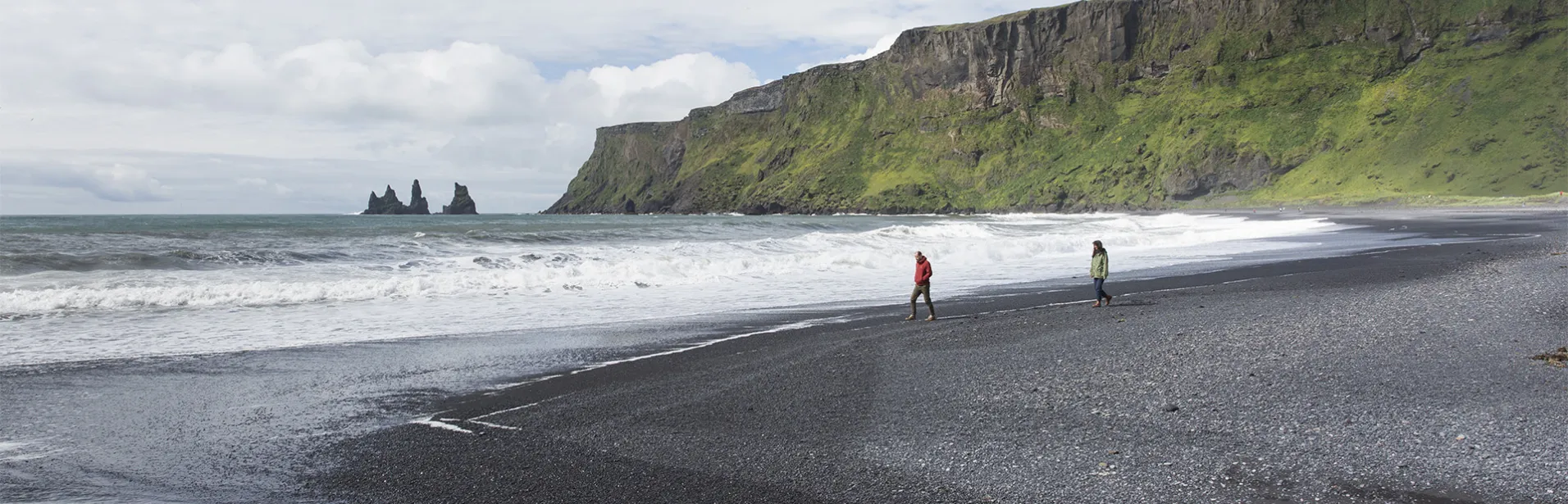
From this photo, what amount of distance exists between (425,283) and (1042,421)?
16.7 metres

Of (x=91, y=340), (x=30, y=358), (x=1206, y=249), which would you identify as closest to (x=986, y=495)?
(x=30, y=358)

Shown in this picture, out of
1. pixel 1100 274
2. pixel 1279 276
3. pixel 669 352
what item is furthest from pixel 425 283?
pixel 1279 276

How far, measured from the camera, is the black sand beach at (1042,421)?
6438 millimetres

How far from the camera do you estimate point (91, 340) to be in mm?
13586

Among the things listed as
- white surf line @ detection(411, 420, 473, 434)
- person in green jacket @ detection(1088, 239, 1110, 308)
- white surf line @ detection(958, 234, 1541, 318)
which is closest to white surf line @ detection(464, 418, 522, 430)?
white surf line @ detection(411, 420, 473, 434)

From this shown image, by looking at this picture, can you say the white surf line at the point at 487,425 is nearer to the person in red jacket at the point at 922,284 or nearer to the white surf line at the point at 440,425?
the white surf line at the point at 440,425

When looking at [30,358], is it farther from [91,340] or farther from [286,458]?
[286,458]

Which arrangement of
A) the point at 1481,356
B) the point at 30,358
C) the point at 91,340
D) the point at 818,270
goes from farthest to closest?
the point at 818,270 < the point at 91,340 < the point at 30,358 < the point at 1481,356

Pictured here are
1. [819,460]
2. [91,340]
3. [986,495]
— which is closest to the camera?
[986,495]

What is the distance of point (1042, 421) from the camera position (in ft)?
26.3

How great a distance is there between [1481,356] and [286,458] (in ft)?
37.8

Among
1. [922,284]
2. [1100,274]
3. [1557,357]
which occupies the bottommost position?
[1557,357]

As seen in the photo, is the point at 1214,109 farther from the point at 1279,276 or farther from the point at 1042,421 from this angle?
the point at 1042,421

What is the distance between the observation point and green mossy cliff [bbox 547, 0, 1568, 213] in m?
115
